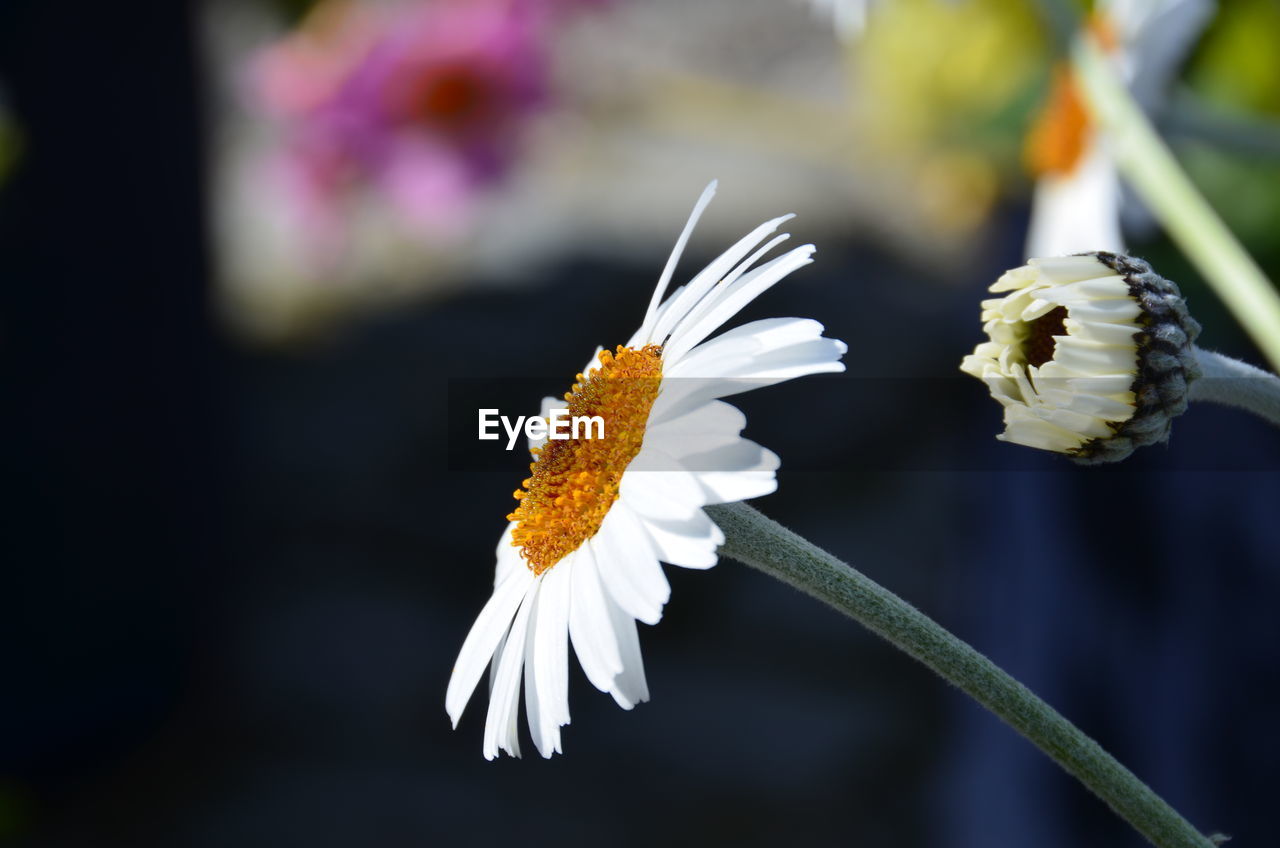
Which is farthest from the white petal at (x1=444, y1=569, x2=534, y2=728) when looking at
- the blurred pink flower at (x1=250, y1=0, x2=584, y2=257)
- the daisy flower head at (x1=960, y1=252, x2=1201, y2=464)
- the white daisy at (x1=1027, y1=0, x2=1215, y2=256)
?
the blurred pink flower at (x1=250, y1=0, x2=584, y2=257)

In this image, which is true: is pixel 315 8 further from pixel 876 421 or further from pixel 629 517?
pixel 629 517

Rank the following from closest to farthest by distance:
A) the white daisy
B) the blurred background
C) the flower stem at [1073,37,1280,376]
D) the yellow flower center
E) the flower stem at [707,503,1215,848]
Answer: the flower stem at [707,503,1215,848] → the flower stem at [1073,37,1280,376] → the white daisy → the yellow flower center → the blurred background

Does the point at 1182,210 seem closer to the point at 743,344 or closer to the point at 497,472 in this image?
the point at 743,344

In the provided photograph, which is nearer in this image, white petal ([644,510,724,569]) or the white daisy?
white petal ([644,510,724,569])

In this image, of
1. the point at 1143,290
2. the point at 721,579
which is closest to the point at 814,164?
the point at 721,579

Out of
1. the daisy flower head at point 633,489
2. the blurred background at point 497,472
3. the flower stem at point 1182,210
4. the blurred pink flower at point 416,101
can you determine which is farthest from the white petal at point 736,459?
the blurred pink flower at point 416,101

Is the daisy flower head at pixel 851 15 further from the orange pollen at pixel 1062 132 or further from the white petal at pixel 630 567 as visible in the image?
the white petal at pixel 630 567

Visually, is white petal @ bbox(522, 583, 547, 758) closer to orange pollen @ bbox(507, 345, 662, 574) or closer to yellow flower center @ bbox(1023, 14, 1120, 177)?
orange pollen @ bbox(507, 345, 662, 574)
